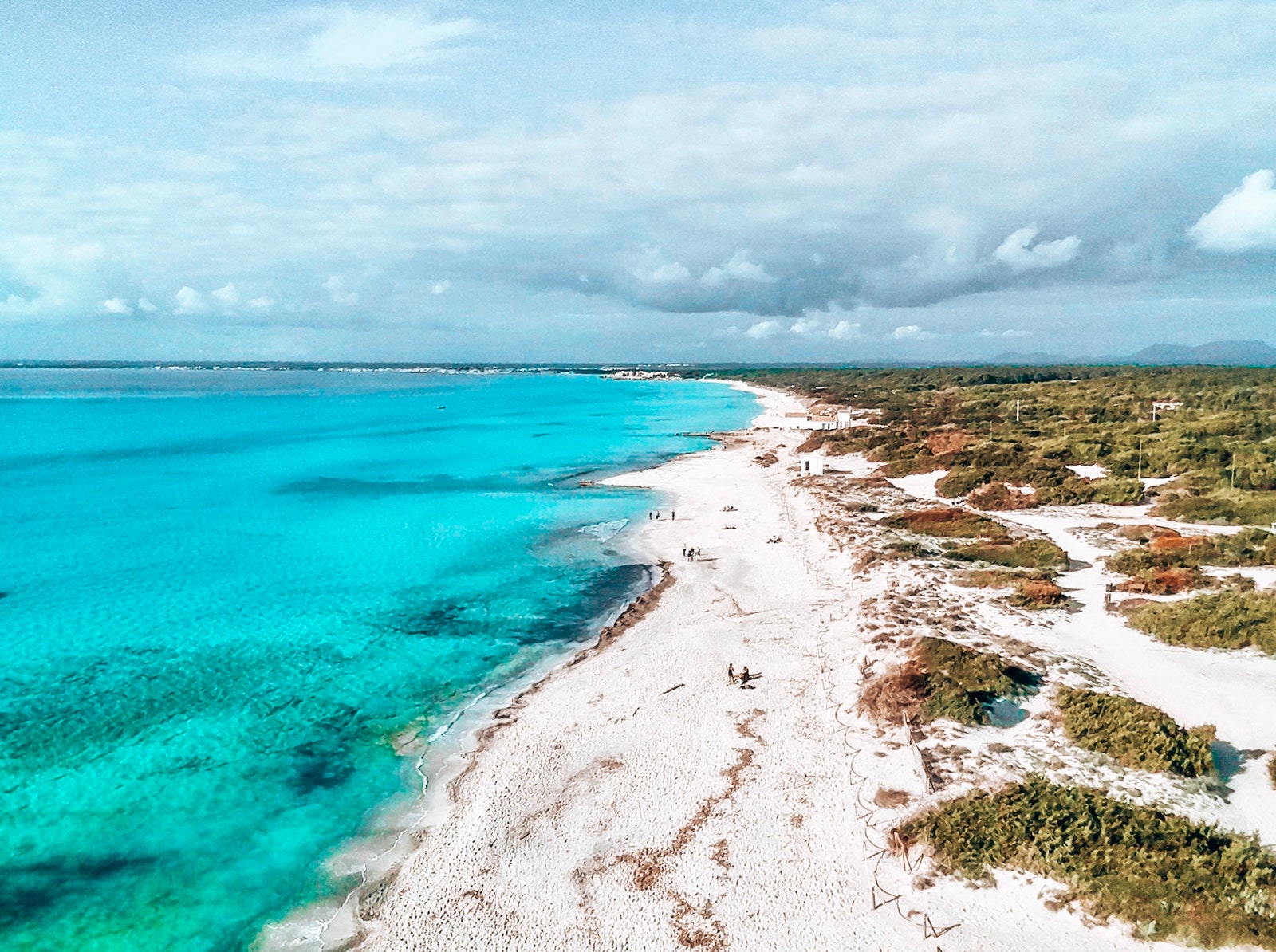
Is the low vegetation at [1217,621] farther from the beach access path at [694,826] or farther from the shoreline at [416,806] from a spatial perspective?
the shoreline at [416,806]

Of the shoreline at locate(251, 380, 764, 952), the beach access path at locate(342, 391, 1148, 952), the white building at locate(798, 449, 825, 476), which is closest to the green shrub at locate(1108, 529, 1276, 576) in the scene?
the beach access path at locate(342, 391, 1148, 952)

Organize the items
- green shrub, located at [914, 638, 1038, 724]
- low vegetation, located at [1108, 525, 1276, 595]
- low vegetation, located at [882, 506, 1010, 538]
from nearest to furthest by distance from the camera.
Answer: green shrub, located at [914, 638, 1038, 724], low vegetation, located at [1108, 525, 1276, 595], low vegetation, located at [882, 506, 1010, 538]

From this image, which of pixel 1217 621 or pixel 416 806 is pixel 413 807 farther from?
pixel 1217 621

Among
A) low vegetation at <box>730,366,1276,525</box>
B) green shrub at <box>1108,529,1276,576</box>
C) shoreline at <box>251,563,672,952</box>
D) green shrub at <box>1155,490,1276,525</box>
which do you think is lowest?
shoreline at <box>251,563,672,952</box>

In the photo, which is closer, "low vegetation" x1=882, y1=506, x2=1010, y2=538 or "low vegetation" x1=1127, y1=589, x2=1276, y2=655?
"low vegetation" x1=1127, y1=589, x2=1276, y2=655

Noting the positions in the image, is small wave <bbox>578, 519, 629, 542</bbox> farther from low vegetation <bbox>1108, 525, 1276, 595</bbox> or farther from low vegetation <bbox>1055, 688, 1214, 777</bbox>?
low vegetation <bbox>1055, 688, 1214, 777</bbox>

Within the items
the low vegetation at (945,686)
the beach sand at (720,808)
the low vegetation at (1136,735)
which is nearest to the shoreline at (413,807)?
the beach sand at (720,808)

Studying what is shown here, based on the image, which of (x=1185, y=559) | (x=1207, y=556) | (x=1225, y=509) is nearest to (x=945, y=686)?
(x=1185, y=559)
